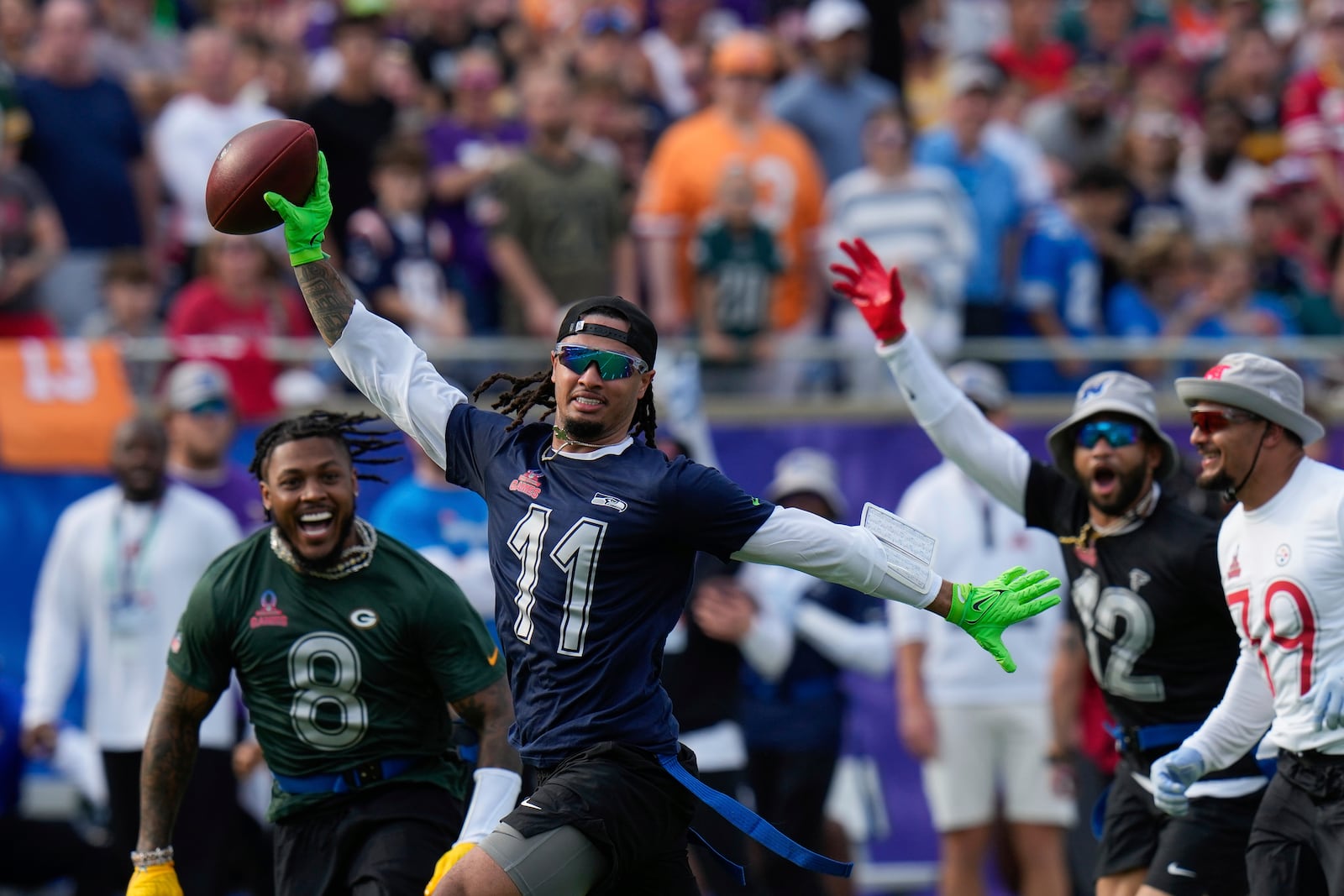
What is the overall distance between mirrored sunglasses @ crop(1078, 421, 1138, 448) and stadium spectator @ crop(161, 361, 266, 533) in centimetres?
432

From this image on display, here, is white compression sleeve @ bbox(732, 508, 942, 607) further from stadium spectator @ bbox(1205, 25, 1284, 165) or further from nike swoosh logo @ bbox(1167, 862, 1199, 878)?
stadium spectator @ bbox(1205, 25, 1284, 165)

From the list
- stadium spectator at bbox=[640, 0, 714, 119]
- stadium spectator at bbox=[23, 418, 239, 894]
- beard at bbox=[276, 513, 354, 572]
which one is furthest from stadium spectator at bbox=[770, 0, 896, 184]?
beard at bbox=[276, 513, 354, 572]

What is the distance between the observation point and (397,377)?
6090 mm

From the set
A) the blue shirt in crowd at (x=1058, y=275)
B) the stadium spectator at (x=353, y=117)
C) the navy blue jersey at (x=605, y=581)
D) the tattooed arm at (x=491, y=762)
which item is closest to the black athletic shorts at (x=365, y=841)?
the tattooed arm at (x=491, y=762)

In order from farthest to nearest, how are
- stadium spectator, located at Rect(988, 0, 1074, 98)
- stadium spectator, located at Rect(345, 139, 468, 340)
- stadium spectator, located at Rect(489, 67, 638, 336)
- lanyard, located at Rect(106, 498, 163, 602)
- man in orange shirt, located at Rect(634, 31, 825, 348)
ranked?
1. stadium spectator, located at Rect(988, 0, 1074, 98)
2. man in orange shirt, located at Rect(634, 31, 825, 348)
3. stadium spectator, located at Rect(489, 67, 638, 336)
4. stadium spectator, located at Rect(345, 139, 468, 340)
5. lanyard, located at Rect(106, 498, 163, 602)

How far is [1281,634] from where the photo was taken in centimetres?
618

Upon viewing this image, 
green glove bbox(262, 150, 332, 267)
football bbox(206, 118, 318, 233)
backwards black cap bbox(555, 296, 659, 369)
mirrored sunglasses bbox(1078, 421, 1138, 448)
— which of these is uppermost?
football bbox(206, 118, 318, 233)

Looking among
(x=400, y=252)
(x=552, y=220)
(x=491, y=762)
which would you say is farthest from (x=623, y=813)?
(x=552, y=220)

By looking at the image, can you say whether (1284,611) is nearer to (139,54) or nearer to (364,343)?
(364,343)

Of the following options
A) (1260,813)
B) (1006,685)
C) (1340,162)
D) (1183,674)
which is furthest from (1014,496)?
(1340,162)

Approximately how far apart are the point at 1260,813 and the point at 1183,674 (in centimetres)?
61

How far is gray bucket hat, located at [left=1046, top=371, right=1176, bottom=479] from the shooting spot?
6.88 meters

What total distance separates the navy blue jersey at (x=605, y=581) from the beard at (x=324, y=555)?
0.94 meters

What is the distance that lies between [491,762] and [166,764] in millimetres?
1080
